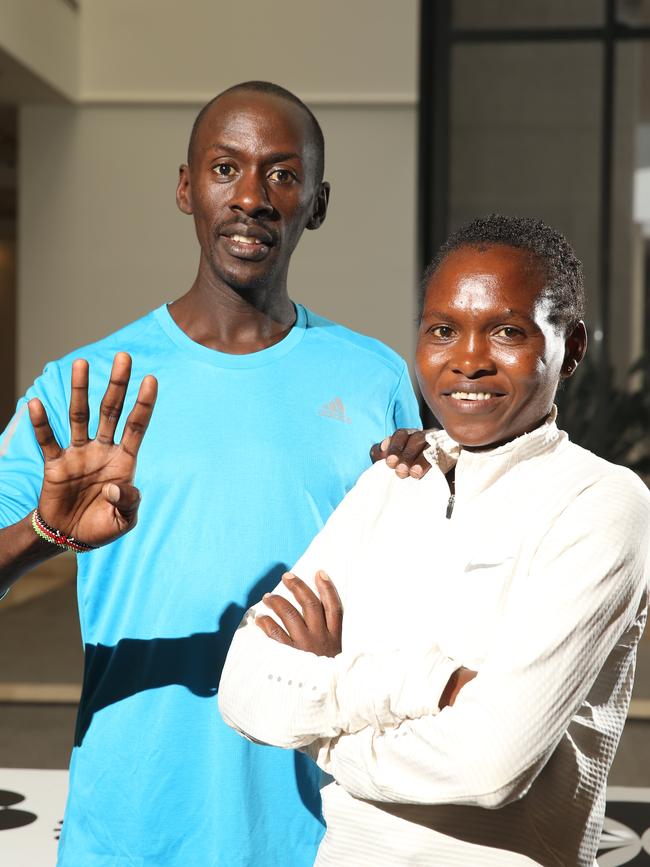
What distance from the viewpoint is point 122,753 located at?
1347 millimetres

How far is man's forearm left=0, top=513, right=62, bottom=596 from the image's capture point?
1.22 m

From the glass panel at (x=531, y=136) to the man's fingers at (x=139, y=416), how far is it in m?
6.40

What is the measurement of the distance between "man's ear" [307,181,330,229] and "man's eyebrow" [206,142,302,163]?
3.5 inches

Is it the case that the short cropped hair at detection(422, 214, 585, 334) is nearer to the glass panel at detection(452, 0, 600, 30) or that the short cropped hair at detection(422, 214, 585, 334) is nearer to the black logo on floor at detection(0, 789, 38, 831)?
the black logo on floor at detection(0, 789, 38, 831)

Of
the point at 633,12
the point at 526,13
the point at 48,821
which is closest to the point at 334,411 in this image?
the point at 48,821

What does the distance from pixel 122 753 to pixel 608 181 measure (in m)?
6.51

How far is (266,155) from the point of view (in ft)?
4.79

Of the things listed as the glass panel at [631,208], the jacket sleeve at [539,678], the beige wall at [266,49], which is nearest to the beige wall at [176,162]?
the beige wall at [266,49]

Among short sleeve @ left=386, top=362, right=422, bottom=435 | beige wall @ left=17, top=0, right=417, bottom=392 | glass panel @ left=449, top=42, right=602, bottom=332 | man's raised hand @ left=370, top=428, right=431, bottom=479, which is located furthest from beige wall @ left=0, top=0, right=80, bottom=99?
man's raised hand @ left=370, top=428, right=431, bottom=479

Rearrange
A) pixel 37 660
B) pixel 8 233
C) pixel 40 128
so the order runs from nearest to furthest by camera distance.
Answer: pixel 37 660 → pixel 40 128 → pixel 8 233

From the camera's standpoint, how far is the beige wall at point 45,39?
6.55 m

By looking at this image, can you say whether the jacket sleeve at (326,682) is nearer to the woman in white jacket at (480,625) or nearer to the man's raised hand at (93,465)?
the woman in white jacket at (480,625)

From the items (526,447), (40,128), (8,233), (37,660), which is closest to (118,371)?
(526,447)

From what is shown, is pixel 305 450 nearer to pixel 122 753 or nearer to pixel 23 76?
pixel 122 753
